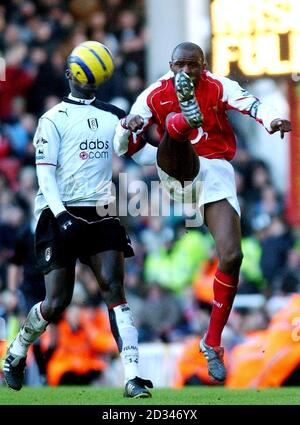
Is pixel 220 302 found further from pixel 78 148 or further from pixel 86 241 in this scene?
pixel 78 148

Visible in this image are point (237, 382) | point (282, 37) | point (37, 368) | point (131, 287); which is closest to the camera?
point (282, 37)

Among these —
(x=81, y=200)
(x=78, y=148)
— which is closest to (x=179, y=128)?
(x=78, y=148)

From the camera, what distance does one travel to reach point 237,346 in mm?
15211

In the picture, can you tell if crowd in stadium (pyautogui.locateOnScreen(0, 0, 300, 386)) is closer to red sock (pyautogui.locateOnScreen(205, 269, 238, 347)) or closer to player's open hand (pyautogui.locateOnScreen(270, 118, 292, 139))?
red sock (pyautogui.locateOnScreen(205, 269, 238, 347))

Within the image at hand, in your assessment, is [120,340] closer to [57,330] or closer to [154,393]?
[154,393]

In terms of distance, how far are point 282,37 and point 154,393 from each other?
142 inches

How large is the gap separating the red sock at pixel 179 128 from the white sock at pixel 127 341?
124cm

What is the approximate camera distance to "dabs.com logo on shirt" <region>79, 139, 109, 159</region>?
10867 millimetres

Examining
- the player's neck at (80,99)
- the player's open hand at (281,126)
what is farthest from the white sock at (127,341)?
the player's open hand at (281,126)

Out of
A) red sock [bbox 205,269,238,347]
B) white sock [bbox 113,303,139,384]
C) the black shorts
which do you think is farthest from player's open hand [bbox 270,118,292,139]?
white sock [bbox 113,303,139,384]

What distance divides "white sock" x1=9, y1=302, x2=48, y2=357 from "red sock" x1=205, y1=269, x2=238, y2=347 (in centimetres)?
120

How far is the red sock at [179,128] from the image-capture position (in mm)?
10453
